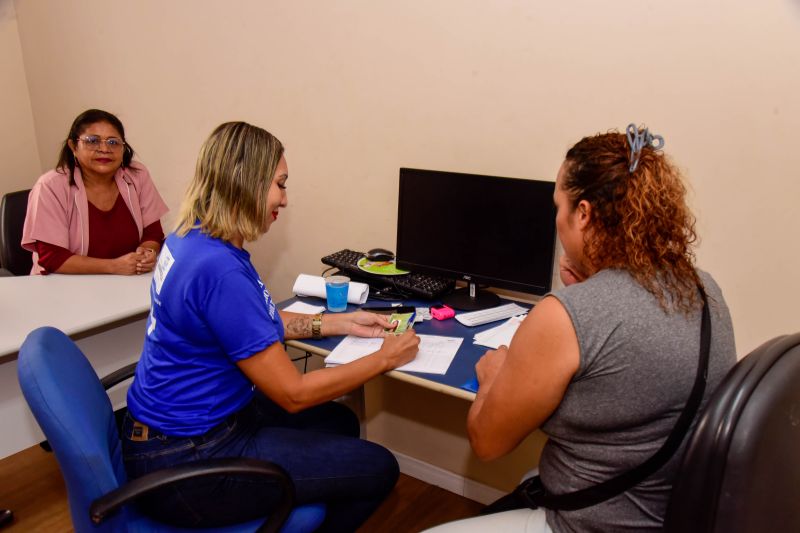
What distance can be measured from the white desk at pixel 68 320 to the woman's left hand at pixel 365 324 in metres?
0.77

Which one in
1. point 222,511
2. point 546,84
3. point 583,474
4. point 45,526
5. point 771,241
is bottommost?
point 45,526

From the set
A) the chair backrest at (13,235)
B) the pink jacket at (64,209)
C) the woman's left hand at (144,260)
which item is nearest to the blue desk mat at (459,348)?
the woman's left hand at (144,260)

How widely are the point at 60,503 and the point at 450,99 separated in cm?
203

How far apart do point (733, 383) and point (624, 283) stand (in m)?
0.26

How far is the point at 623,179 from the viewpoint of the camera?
1.09 metres

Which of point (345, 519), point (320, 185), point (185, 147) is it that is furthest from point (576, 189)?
point (185, 147)

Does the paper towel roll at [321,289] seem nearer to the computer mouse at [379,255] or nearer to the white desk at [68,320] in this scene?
the computer mouse at [379,255]

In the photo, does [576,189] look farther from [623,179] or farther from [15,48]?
[15,48]

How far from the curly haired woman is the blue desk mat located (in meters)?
0.30

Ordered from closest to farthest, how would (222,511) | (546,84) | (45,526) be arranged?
1. (222,511)
2. (546,84)
3. (45,526)

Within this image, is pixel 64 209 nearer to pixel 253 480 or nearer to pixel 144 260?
pixel 144 260

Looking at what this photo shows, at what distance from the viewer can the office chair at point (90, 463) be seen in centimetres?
114

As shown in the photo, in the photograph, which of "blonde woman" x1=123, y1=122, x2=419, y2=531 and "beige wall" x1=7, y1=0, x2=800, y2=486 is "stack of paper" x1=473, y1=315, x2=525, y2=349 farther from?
"beige wall" x1=7, y1=0, x2=800, y2=486

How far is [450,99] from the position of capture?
1.97 meters
